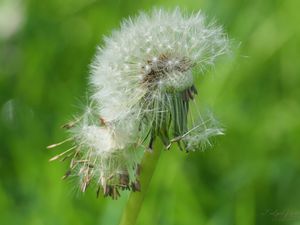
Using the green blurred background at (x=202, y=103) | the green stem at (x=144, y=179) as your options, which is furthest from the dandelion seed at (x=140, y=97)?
the green blurred background at (x=202, y=103)

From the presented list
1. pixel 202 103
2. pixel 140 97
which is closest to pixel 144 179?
pixel 140 97

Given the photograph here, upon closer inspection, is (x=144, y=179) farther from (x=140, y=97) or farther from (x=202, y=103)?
(x=202, y=103)

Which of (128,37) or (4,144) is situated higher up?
(4,144)

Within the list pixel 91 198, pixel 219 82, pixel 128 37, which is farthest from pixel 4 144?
pixel 128 37

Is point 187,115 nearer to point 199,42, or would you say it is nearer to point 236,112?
point 199,42

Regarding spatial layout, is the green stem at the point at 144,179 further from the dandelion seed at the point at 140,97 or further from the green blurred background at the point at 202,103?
the green blurred background at the point at 202,103

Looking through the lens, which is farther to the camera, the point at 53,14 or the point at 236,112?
the point at 53,14
